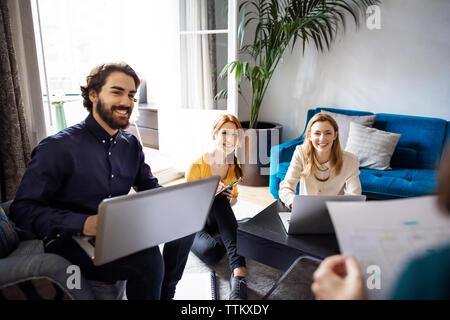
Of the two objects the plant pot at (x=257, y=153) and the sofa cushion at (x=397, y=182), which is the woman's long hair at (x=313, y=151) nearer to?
the sofa cushion at (x=397, y=182)

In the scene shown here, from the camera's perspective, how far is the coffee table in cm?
128

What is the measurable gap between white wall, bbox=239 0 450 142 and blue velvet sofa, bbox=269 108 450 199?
361mm

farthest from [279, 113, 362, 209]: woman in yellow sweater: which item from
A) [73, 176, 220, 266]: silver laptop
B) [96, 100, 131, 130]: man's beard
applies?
[96, 100, 131, 130]: man's beard

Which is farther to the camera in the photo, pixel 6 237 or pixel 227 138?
pixel 227 138

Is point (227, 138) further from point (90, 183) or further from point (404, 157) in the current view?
point (404, 157)

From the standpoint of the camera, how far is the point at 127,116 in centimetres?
122

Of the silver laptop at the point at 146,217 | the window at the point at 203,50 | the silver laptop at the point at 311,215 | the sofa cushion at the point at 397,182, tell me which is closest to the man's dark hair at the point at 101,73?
the silver laptop at the point at 146,217

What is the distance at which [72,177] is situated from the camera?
1.17 meters

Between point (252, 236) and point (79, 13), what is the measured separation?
406 cm

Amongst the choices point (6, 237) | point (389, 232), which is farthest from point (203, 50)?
point (389, 232)

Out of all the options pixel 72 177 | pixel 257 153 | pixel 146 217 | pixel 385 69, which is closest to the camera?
pixel 146 217

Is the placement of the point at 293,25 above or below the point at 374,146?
above

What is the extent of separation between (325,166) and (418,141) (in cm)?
121
